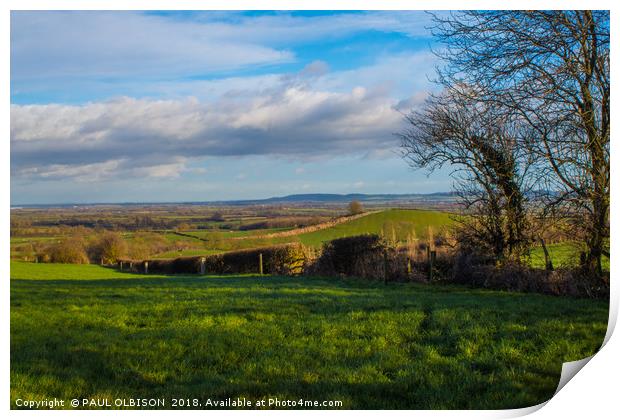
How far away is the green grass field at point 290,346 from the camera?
528cm

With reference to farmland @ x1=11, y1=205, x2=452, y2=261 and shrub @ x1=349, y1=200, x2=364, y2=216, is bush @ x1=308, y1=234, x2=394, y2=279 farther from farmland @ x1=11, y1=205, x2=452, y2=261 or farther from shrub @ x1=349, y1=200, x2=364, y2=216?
farmland @ x1=11, y1=205, x2=452, y2=261

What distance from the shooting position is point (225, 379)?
5344 millimetres

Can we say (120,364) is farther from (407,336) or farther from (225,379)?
(407,336)

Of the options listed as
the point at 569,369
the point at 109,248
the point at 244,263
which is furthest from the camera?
the point at 244,263

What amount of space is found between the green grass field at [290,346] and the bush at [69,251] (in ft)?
0.74

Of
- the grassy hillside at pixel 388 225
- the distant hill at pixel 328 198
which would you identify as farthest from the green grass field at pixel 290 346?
the distant hill at pixel 328 198

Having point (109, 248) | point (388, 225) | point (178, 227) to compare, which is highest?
point (178, 227)

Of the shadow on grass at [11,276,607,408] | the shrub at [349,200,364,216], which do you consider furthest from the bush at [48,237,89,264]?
the shrub at [349,200,364,216]

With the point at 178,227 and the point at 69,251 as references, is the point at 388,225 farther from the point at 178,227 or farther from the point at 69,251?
the point at 69,251

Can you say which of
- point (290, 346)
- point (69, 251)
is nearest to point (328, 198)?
point (290, 346)

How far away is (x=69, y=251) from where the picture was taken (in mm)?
7164

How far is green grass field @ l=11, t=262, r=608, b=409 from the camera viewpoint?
528cm

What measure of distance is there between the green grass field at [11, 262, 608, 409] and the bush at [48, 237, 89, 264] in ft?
0.74

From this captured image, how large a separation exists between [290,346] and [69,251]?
3.44 m
